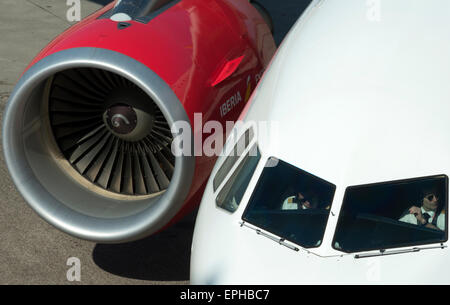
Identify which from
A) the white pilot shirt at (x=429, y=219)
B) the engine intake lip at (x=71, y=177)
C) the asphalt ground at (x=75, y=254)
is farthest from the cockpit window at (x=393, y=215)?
the asphalt ground at (x=75, y=254)

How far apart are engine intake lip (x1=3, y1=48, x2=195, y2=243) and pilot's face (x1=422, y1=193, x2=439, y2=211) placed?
252cm

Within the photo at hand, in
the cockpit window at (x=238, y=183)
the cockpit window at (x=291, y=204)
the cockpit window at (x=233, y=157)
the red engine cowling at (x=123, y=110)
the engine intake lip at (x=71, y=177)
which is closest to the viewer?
the cockpit window at (x=291, y=204)

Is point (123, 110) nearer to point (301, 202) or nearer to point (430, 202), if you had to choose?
point (301, 202)

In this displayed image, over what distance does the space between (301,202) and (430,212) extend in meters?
0.94

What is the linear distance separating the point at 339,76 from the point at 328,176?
41.2 inches

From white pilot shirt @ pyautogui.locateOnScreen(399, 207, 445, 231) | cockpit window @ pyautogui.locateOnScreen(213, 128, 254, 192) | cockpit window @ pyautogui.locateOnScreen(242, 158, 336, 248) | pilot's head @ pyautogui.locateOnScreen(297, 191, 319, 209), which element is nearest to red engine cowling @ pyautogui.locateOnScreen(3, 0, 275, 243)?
cockpit window @ pyautogui.locateOnScreen(213, 128, 254, 192)

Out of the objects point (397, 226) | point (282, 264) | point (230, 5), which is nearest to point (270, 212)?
point (282, 264)

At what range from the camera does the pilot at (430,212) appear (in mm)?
5102

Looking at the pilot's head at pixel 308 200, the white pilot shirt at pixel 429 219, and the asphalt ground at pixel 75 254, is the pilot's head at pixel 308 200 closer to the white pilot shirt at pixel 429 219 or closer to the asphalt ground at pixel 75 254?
the white pilot shirt at pixel 429 219

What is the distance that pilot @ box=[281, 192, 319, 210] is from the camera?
532 cm

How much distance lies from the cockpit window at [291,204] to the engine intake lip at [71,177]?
1.56 m

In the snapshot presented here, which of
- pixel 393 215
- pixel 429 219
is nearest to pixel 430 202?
pixel 429 219

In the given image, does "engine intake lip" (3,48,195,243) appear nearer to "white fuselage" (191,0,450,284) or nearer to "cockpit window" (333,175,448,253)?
"white fuselage" (191,0,450,284)

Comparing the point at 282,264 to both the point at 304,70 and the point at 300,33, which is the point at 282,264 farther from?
the point at 300,33
